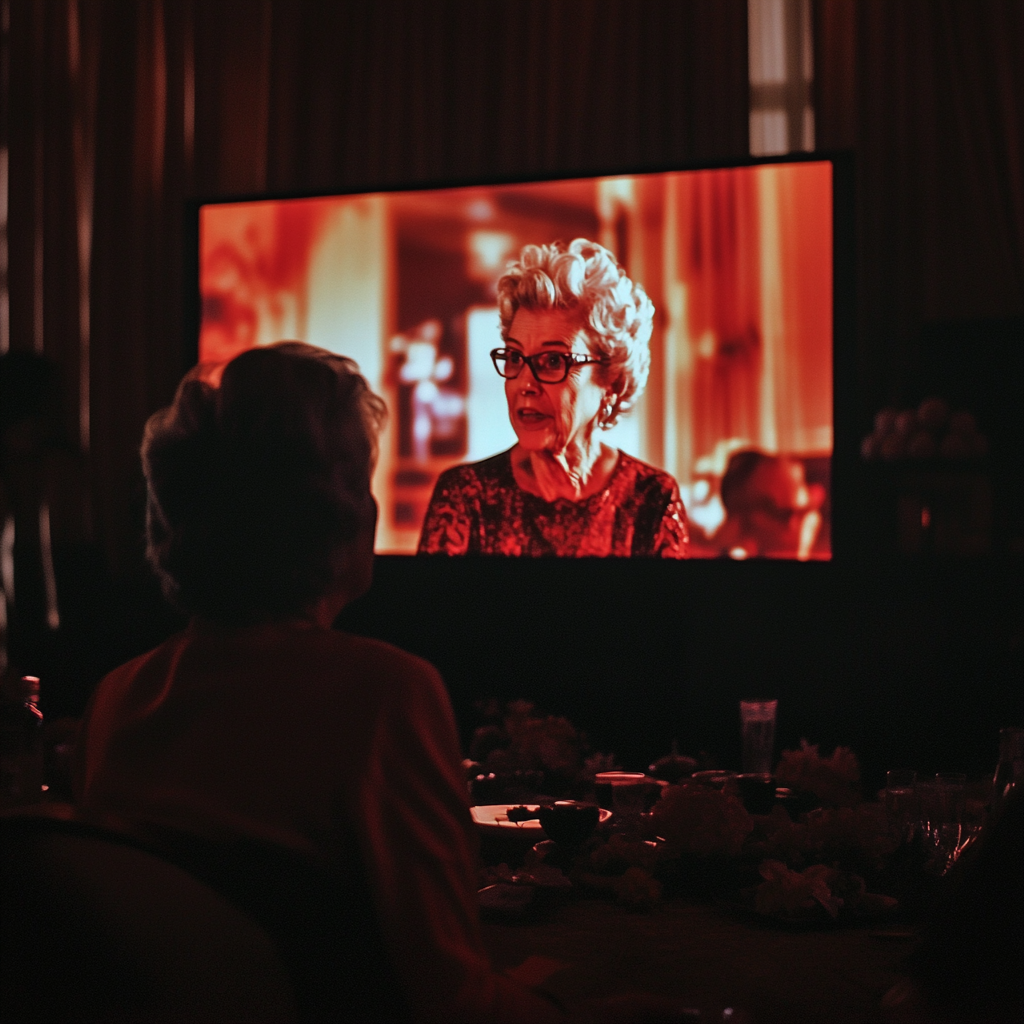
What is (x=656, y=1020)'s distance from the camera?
1.04 metres

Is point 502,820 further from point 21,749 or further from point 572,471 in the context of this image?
point 572,471

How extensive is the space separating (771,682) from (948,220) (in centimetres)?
200

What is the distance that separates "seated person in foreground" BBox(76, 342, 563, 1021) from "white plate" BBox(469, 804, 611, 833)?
59 cm

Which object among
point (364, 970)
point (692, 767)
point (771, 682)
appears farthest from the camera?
point (771, 682)

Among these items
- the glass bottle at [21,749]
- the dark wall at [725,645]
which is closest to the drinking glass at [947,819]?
the glass bottle at [21,749]

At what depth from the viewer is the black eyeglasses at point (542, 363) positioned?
13.7ft

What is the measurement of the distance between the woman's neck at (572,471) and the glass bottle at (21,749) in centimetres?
252

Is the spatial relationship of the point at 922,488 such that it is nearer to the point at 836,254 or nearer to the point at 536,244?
the point at 836,254

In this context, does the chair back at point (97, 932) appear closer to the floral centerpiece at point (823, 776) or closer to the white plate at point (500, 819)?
the white plate at point (500, 819)

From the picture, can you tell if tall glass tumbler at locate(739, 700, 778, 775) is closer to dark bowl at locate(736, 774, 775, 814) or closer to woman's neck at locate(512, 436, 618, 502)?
dark bowl at locate(736, 774, 775, 814)

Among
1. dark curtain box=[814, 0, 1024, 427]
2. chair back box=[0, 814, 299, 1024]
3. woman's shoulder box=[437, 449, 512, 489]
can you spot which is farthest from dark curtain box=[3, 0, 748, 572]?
chair back box=[0, 814, 299, 1024]

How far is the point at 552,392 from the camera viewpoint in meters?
4.21

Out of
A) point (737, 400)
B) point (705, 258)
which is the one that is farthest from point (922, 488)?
point (705, 258)

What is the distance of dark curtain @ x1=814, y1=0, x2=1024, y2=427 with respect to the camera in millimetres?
4418
